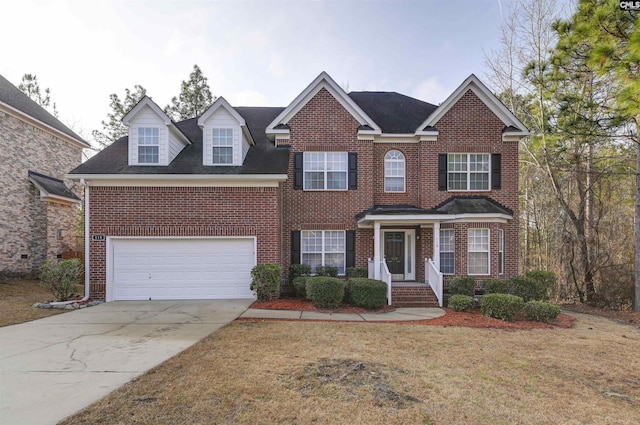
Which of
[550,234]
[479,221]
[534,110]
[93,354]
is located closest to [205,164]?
[93,354]

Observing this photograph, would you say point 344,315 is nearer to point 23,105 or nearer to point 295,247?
point 295,247

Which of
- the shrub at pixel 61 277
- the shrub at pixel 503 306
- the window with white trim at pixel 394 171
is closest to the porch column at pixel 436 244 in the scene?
the shrub at pixel 503 306

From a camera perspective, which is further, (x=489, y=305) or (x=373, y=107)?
(x=373, y=107)

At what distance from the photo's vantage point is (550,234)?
18062 mm

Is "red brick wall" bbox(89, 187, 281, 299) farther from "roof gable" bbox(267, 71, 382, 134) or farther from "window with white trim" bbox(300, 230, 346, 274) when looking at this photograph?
"roof gable" bbox(267, 71, 382, 134)

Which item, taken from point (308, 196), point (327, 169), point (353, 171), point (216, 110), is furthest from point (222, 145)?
point (353, 171)

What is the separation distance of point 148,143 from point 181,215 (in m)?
2.97

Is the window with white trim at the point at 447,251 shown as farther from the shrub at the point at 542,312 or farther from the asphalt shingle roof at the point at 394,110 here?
the asphalt shingle roof at the point at 394,110

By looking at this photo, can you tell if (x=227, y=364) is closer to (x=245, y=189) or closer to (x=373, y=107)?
Answer: (x=245, y=189)

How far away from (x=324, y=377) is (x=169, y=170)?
9201 mm

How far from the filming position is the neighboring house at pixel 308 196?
1116 cm

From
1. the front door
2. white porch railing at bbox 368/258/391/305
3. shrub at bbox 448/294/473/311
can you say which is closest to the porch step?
white porch railing at bbox 368/258/391/305

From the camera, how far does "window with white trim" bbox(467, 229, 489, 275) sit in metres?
12.2

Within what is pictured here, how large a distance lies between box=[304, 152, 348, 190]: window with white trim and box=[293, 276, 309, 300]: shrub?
352 cm
